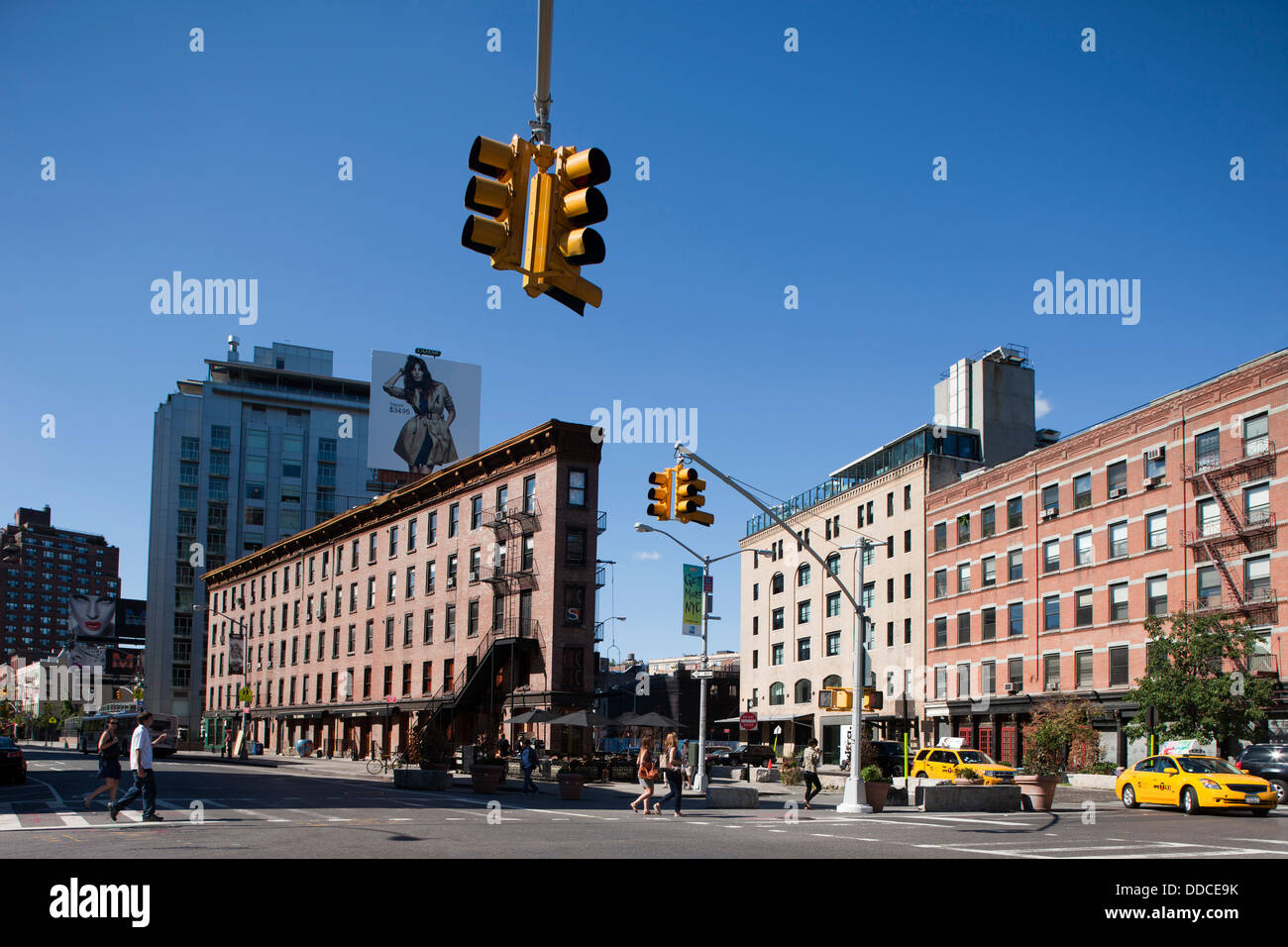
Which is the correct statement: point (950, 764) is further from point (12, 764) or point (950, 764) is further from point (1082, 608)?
point (12, 764)

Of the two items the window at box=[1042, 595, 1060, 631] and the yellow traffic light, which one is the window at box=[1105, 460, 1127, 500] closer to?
the window at box=[1042, 595, 1060, 631]

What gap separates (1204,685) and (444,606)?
3763 centimetres

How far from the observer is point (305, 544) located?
83312 millimetres

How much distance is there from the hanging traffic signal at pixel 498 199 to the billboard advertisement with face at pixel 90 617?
5674 inches

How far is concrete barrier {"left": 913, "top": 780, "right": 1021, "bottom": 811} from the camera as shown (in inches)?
1136

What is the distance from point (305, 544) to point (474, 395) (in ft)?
65.2

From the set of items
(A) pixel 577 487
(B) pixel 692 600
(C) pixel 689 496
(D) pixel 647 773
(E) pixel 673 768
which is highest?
(A) pixel 577 487

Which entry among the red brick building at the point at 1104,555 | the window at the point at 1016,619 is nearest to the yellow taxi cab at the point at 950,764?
the red brick building at the point at 1104,555

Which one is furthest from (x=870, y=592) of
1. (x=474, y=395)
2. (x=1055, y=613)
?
(x=474, y=395)

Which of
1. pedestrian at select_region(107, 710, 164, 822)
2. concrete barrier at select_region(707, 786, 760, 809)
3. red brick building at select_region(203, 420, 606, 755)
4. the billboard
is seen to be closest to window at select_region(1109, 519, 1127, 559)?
red brick building at select_region(203, 420, 606, 755)

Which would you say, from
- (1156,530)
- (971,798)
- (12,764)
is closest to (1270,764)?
(971,798)

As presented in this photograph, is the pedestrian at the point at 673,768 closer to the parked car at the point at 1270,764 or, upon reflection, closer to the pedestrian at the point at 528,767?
the pedestrian at the point at 528,767

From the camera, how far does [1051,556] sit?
59.1m
